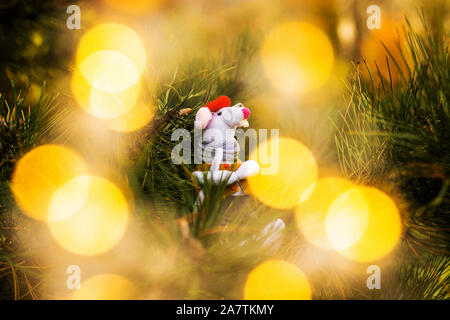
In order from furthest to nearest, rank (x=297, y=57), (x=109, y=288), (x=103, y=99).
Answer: (x=297, y=57) → (x=103, y=99) → (x=109, y=288)

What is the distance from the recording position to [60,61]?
0.43m

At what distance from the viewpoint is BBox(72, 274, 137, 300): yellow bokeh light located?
0.61 ft

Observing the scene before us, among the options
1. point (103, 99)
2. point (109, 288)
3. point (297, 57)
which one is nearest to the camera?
point (109, 288)

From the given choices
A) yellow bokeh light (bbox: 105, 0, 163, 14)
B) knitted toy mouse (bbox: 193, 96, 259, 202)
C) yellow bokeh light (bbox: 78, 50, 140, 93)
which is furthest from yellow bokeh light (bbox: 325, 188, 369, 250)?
yellow bokeh light (bbox: 105, 0, 163, 14)

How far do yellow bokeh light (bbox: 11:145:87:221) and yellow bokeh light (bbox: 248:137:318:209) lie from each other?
0.13 meters

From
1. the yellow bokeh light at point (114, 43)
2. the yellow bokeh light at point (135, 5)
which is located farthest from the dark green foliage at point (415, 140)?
the yellow bokeh light at point (135, 5)

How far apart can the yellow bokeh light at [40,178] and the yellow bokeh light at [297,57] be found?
0.95 feet

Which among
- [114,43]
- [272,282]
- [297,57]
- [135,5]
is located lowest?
[272,282]

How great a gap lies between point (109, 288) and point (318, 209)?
0.15 m

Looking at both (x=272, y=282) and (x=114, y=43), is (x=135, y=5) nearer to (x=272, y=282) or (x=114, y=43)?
(x=114, y=43)

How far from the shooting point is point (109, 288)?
189 mm

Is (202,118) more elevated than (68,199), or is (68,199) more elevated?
(202,118)

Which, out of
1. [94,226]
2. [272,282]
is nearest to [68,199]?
[94,226]
